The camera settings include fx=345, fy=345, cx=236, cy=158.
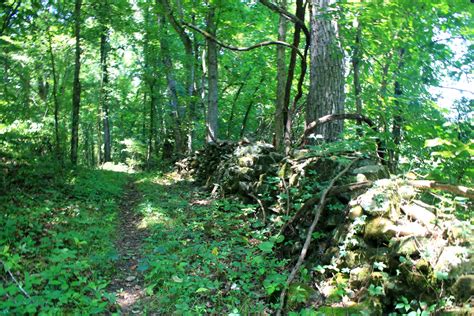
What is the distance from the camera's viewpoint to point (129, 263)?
4891 mm

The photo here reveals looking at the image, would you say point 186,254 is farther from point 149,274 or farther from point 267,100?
point 267,100

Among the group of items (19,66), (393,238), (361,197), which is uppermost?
(19,66)

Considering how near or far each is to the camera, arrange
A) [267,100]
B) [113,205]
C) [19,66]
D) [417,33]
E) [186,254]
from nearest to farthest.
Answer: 1. [186,254]
2. [417,33]
3. [113,205]
4. [19,66]
5. [267,100]

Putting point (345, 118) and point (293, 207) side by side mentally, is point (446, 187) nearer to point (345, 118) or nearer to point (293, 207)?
point (293, 207)

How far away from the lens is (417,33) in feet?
19.4

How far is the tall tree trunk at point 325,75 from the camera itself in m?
5.88

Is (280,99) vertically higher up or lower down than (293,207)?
higher up

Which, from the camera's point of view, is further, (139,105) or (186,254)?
(139,105)

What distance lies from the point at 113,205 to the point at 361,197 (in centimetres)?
589

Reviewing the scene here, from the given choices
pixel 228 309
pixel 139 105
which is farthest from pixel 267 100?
pixel 228 309

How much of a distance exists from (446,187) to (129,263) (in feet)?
Answer: 13.3

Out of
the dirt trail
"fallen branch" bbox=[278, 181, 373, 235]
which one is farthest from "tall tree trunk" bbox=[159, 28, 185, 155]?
"fallen branch" bbox=[278, 181, 373, 235]

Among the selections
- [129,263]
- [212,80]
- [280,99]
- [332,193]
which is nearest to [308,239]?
[332,193]

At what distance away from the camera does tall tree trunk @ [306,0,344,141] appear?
19.3 ft
